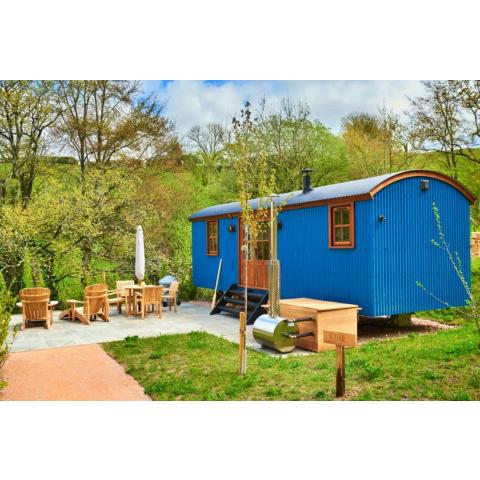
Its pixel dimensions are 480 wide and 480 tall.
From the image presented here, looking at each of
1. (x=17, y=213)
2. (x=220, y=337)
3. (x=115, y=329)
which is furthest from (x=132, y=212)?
(x=220, y=337)

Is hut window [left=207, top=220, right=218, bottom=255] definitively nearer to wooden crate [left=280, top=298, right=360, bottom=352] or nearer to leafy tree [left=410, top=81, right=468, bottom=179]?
wooden crate [left=280, top=298, right=360, bottom=352]

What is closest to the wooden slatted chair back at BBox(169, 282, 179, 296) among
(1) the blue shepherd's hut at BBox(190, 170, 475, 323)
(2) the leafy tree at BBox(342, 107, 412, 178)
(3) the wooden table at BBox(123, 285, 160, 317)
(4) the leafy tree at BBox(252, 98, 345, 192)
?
(3) the wooden table at BBox(123, 285, 160, 317)

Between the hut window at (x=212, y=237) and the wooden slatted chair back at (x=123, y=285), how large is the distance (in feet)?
6.93

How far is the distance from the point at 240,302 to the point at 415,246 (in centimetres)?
353

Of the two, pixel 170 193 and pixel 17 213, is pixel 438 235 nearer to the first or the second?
pixel 170 193

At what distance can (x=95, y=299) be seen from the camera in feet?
29.2

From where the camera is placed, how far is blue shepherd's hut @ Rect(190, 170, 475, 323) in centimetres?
709

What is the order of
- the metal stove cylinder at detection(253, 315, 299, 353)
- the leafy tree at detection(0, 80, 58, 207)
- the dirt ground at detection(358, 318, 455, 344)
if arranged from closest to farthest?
1. the metal stove cylinder at detection(253, 315, 299, 353)
2. the dirt ground at detection(358, 318, 455, 344)
3. the leafy tree at detection(0, 80, 58, 207)

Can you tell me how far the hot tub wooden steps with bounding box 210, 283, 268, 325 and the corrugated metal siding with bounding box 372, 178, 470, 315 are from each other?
233cm

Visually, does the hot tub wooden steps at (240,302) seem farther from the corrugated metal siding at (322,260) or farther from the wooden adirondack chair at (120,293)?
the wooden adirondack chair at (120,293)

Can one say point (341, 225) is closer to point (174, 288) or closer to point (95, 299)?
point (174, 288)

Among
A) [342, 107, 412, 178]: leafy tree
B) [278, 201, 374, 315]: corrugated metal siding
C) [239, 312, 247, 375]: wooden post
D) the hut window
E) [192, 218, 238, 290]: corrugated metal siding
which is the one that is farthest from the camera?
the hut window

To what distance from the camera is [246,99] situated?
23.8 feet
